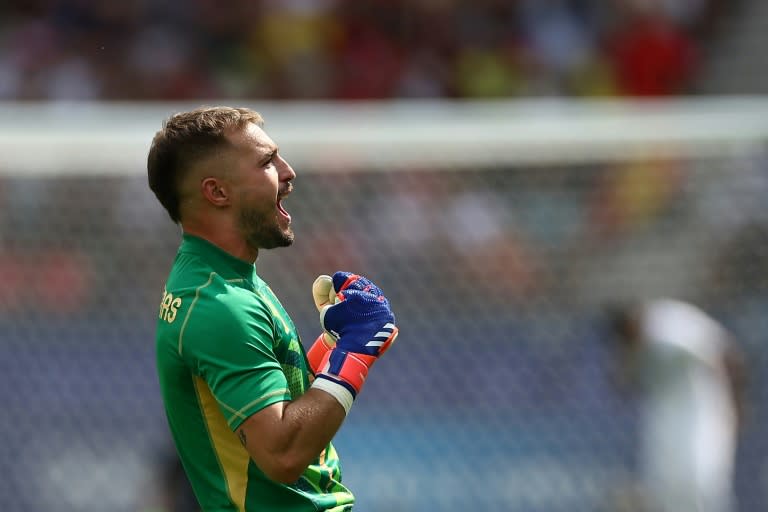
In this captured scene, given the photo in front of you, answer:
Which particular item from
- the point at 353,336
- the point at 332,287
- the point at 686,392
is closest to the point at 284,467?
the point at 353,336

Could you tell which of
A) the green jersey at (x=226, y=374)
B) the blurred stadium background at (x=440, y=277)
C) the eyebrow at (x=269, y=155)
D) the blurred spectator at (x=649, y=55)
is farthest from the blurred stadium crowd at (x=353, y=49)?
the green jersey at (x=226, y=374)

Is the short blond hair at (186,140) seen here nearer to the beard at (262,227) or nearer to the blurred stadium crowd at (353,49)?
the beard at (262,227)

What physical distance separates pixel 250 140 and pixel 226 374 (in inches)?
25.6

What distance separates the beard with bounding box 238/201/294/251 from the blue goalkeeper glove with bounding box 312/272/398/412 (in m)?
0.21

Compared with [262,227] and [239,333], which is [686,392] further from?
[239,333]

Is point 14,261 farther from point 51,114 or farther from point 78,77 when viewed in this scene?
point 78,77

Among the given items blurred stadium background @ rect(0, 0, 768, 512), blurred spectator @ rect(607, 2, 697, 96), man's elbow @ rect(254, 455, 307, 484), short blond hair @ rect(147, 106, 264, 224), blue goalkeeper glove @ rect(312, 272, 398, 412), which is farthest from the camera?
blurred spectator @ rect(607, 2, 697, 96)

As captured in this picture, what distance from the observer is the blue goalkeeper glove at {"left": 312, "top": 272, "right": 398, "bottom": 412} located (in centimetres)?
303

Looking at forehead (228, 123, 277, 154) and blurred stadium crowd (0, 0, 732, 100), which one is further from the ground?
blurred stadium crowd (0, 0, 732, 100)

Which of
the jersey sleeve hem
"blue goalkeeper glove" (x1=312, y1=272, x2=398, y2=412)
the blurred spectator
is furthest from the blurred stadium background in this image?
the jersey sleeve hem

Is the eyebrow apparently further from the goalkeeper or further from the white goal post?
the white goal post

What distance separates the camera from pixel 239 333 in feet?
9.87

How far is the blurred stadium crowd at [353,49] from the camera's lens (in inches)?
493

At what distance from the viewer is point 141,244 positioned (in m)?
8.91
